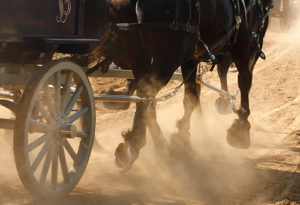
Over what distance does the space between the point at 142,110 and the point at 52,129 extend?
1294mm

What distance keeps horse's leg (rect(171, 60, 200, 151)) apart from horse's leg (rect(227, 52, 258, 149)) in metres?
0.55

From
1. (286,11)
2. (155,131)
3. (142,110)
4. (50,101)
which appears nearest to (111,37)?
(142,110)

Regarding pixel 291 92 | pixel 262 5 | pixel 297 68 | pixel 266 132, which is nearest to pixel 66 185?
pixel 262 5

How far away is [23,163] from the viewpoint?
12.1 feet

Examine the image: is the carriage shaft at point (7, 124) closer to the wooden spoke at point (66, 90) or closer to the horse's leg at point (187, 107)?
the wooden spoke at point (66, 90)

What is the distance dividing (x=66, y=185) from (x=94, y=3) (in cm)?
158

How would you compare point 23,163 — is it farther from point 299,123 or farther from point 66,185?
point 299,123

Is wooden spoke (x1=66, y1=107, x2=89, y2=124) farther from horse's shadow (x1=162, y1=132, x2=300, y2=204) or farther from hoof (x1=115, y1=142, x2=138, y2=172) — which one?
horse's shadow (x1=162, y1=132, x2=300, y2=204)

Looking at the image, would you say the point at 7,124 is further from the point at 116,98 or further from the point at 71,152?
the point at 116,98

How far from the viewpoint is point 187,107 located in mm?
6473

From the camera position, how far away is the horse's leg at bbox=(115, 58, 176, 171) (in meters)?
4.89

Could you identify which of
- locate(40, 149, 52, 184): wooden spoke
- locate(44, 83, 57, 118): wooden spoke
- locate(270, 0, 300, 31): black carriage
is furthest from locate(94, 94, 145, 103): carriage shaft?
locate(270, 0, 300, 31): black carriage

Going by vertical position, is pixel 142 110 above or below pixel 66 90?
below

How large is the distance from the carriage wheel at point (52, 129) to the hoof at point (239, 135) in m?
2.48
